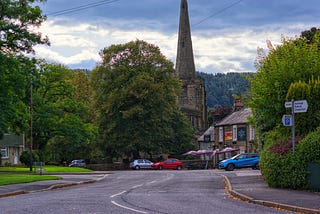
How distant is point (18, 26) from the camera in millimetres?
36625

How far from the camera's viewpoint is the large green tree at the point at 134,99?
235ft

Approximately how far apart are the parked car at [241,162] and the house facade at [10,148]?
3035 centimetres

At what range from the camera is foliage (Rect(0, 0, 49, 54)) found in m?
36.3

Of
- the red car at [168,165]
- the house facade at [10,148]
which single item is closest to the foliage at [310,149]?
the red car at [168,165]

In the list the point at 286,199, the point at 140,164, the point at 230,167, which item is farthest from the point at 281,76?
the point at 140,164

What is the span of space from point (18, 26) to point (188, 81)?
69792 millimetres

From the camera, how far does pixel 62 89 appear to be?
2672 inches

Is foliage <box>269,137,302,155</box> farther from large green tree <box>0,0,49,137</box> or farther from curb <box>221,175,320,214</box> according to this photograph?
large green tree <box>0,0,49,137</box>

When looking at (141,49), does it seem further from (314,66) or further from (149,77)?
(314,66)

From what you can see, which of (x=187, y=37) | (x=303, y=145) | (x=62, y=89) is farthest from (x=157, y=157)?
(x=303, y=145)

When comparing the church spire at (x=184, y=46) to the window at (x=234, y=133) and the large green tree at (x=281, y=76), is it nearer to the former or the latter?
the window at (x=234, y=133)

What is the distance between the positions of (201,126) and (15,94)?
71283 millimetres

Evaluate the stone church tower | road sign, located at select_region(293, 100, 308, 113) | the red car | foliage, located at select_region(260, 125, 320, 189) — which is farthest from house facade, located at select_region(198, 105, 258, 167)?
road sign, located at select_region(293, 100, 308, 113)

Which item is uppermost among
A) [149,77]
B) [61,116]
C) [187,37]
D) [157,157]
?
[187,37]
